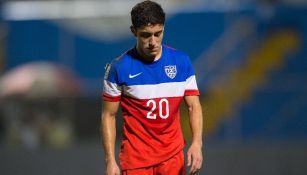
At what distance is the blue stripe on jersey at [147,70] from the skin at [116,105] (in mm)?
58

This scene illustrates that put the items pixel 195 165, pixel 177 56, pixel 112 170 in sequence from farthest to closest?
pixel 177 56 < pixel 112 170 < pixel 195 165

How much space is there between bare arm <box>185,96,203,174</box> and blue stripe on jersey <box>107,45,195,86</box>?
194mm

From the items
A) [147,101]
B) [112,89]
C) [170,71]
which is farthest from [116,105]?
[170,71]

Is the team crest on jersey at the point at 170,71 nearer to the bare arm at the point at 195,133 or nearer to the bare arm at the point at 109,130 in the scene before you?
the bare arm at the point at 195,133

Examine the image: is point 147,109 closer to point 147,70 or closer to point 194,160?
point 147,70

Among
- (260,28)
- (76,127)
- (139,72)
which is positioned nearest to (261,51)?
(260,28)

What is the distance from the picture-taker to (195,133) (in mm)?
5406

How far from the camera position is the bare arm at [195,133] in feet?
17.0

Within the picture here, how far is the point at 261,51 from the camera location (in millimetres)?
10586

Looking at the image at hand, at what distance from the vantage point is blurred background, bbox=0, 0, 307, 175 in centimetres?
889

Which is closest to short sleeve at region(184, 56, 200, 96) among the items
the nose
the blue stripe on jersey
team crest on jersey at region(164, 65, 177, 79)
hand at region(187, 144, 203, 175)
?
the blue stripe on jersey

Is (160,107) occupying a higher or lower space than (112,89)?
lower

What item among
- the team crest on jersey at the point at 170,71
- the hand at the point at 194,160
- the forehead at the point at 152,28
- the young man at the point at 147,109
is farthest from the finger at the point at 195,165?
the forehead at the point at 152,28

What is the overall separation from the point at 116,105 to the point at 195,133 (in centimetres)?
60
